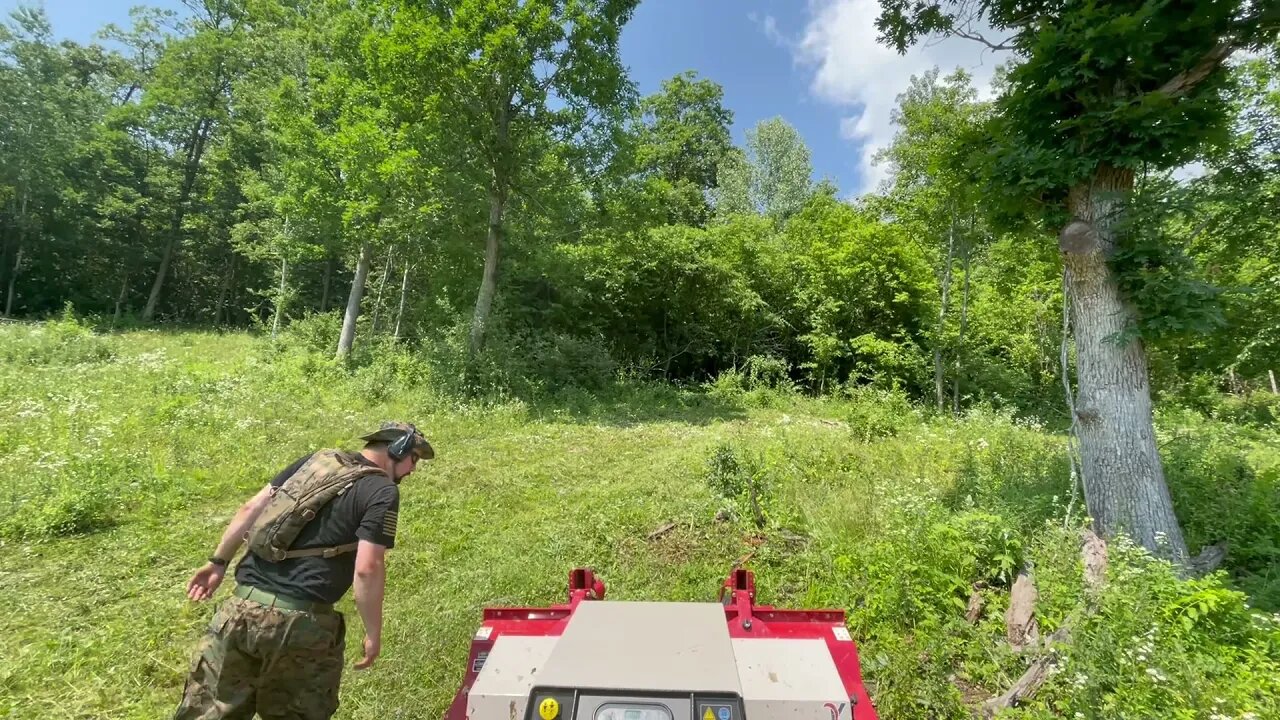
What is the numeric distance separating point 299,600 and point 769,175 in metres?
28.7

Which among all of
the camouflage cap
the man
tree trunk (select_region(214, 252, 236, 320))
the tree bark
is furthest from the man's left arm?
tree trunk (select_region(214, 252, 236, 320))

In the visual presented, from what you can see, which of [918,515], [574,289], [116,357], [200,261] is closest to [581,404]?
[574,289]

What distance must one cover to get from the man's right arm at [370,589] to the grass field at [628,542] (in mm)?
1035

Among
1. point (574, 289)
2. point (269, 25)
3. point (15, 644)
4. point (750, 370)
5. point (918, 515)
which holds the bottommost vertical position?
point (15, 644)

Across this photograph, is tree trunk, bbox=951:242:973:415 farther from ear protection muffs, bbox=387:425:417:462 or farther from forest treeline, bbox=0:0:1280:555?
ear protection muffs, bbox=387:425:417:462

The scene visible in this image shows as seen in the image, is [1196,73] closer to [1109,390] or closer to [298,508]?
[1109,390]

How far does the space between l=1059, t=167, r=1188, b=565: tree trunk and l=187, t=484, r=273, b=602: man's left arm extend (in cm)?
523

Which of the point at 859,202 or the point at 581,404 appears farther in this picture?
the point at 859,202

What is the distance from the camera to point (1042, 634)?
3.36 metres

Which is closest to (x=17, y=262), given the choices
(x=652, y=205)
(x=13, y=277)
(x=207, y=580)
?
(x=13, y=277)

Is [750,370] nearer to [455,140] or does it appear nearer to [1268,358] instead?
[455,140]

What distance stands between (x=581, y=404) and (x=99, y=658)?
32.0 feet

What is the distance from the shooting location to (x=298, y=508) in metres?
2.43

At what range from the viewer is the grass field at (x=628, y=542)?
306cm
